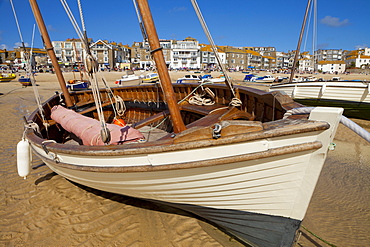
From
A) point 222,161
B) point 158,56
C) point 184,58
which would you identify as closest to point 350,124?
point 222,161

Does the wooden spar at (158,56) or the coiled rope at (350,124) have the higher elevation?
the wooden spar at (158,56)

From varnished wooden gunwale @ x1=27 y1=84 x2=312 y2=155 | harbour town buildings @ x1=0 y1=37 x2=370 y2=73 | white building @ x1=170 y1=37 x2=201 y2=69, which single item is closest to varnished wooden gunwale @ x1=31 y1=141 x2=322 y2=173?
varnished wooden gunwale @ x1=27 y1=84 x2=312 y2=155

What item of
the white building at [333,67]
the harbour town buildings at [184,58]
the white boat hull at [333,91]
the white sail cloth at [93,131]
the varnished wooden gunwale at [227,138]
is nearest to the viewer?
the varnished wooden gunwale at [227,138]

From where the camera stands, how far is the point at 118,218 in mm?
3840

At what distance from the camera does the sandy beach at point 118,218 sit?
11.2ft

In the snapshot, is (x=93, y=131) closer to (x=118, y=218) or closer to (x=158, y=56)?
(x=118, y=218)

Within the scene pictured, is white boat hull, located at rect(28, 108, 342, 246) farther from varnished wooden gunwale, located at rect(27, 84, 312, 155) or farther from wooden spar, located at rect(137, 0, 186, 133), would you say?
wooden spar, located at rect(137, 0, 186, 133)

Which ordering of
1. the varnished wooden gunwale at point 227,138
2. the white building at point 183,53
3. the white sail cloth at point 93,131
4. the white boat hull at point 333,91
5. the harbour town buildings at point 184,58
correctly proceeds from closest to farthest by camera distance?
the varnished wooden gunwale at point 227,138
the white sail cloth at point 93,131
the white boat hull at point 333,91
the harbour town buildings at point 184,58
the white building at point 183,53

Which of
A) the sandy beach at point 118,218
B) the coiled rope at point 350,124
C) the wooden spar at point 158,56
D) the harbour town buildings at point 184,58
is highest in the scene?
the harbour town buildings at point 184,58

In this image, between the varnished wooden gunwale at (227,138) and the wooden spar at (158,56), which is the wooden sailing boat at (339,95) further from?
the wooden spar at (158,56)

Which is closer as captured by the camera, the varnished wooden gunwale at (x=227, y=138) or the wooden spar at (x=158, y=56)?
the varnished wooden gunwale at (x=227, y=138)

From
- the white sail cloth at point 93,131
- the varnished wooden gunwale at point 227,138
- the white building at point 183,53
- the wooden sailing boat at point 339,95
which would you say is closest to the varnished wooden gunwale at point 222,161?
the varnished wooden gunwale at point 227,138

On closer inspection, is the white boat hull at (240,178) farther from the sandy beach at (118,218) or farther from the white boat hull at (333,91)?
the white boat hull at (333,91)

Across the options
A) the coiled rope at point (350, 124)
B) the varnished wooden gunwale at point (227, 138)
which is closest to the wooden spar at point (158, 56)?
the varnished wooden gunwale at point (227, 138)
